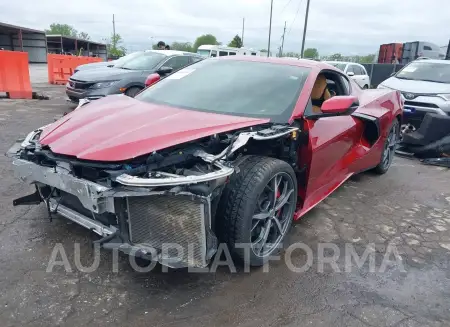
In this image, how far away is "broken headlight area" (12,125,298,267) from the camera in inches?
81.4

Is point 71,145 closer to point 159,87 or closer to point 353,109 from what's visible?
point 159,87

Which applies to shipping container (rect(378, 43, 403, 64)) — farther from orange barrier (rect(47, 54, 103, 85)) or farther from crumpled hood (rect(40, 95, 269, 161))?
crumpled hood (rect(40, 95, 269, 161))

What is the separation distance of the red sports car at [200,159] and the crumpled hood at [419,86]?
4202mm

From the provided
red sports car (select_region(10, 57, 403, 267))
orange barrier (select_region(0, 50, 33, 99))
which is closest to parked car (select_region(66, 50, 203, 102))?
orange barrier (select_region(0, 50, 33, 99))

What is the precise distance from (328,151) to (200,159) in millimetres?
1401

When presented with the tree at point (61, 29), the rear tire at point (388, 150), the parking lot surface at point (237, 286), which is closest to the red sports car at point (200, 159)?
the parking lot surface at point (237, 286)

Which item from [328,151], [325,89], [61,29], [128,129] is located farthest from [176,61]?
[61,29]

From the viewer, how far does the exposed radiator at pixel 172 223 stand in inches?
83.8

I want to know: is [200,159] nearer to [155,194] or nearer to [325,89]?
[155,194]

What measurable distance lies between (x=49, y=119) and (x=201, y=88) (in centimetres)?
529

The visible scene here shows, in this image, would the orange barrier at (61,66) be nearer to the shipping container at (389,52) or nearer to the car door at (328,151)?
the car door at (328,151)

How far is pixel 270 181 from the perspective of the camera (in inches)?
103

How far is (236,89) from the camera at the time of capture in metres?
3.23

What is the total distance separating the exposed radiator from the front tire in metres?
0.27
